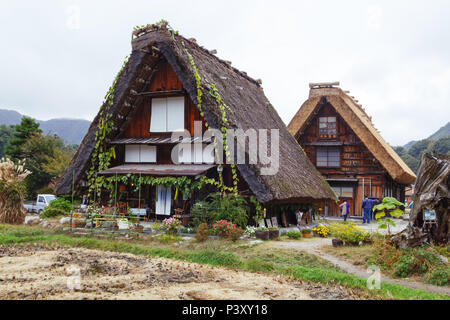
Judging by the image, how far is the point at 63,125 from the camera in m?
180

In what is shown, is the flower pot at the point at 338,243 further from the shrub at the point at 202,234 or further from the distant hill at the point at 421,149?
the distant hill at the point at 421,149

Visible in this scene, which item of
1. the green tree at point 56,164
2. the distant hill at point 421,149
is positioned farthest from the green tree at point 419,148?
the green tree at point 56,164

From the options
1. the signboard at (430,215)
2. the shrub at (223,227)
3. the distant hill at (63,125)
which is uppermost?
the distant hill at (63,125)

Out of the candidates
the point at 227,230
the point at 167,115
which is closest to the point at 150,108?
the point at 167,115

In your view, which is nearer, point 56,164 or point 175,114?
point 175,114

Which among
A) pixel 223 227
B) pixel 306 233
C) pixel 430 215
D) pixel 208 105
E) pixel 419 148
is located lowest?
pixel 306 233

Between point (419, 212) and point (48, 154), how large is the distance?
88.7ft

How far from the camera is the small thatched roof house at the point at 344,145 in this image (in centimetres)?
2283

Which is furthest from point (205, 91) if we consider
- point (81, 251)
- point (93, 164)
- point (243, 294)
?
point (243, 294)

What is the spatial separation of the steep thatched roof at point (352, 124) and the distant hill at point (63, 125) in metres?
150

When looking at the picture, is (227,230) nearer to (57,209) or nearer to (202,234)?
(202,234)

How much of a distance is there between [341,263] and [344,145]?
51.5 feet

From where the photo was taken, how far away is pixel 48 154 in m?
30.4
